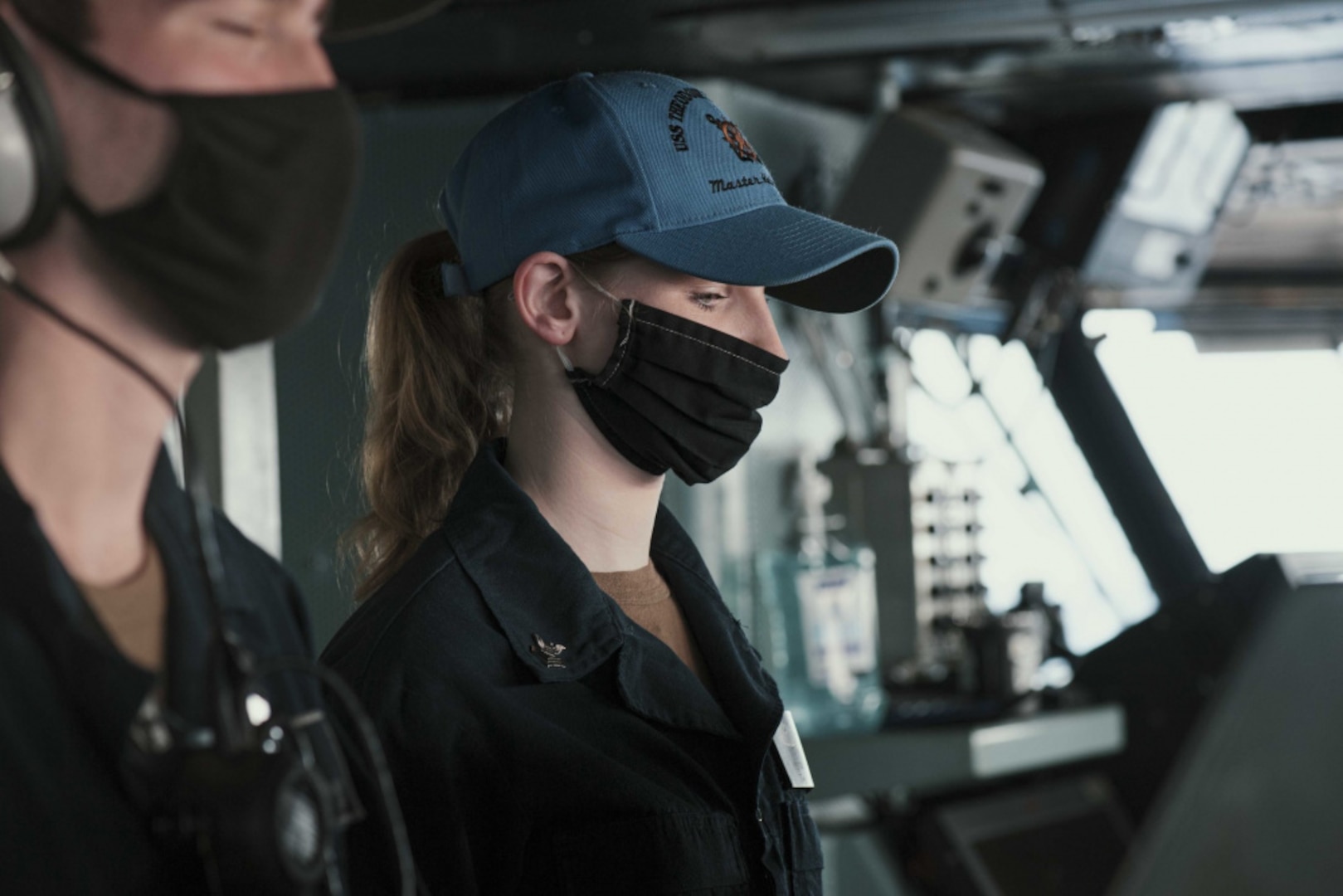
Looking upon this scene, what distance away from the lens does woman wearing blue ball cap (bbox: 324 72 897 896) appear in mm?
1101

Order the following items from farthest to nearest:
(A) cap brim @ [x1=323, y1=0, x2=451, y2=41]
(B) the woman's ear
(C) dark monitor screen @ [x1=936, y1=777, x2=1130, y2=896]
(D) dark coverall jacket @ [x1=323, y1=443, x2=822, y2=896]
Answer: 1. (C) dark monitor screen @ [x1=936, y1=777, x2=1130, y2=896]
2. (B) the woman's ear
3. (D) dark coverall jacket @ [x1=323, y1=443, x2=822, y2=896]
4. (A) cap brim @ [x1=323, y1=0, x2=451, y2=41]

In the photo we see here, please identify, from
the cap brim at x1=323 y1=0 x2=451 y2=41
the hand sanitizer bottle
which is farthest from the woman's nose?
the hand sanitizer bottle

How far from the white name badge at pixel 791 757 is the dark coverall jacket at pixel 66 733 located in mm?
691

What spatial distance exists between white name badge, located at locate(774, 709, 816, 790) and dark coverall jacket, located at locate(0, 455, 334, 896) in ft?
2.27

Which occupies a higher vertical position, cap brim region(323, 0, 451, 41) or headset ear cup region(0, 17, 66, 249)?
cap brim region(323, 0, 451, 41)

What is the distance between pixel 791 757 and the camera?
1.25 meters

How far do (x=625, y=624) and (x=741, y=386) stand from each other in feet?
0.69

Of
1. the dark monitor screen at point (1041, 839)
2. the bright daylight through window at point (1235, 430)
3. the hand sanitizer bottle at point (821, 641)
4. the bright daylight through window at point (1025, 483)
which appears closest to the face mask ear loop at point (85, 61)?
the hand sanitizer bottle at point (821, 641)

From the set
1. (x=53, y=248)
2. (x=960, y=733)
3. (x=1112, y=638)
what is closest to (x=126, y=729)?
(x=53, y=248)

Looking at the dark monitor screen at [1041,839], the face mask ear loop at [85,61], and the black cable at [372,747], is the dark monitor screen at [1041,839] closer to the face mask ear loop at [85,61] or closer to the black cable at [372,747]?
the black cable at [372,747]

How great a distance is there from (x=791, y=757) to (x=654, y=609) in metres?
0.17

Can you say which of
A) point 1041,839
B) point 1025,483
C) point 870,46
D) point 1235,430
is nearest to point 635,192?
point 870,46

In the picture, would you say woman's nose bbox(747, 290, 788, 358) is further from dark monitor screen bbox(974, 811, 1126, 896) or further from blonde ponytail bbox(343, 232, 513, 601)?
dark monitor screen bbox(974, 811, 1126, 896)

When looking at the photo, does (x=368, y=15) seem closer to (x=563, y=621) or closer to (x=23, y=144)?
(x=23, y=144)
